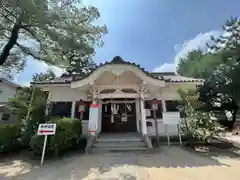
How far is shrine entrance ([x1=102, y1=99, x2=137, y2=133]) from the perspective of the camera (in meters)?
9.27

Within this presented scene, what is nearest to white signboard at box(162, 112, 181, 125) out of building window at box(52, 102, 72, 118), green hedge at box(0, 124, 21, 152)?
building window at box(52, 102, 72, 118)

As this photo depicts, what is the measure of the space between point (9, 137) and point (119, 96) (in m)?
5.29

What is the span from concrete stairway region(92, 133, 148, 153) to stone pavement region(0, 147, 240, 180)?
0.58 m

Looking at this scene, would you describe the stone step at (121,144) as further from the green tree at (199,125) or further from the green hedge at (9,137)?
the green hedge at (9,137)

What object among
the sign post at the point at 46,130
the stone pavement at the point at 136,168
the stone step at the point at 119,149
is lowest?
the stone pavement at the point at 136,168

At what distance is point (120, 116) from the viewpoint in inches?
370

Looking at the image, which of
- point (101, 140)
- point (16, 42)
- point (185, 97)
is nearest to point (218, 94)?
point (185, 97)

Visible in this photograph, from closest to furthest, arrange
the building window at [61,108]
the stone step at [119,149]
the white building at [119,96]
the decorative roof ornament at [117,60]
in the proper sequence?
the stone step at [119,149] → the decorative roof ornament at [117,60] → the white building at [119,96] → the building window at [61,108]

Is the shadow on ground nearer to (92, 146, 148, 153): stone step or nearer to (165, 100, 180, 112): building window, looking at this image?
(92, 146, 148, 153): stone step

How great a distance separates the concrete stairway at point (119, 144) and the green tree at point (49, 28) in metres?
5.61

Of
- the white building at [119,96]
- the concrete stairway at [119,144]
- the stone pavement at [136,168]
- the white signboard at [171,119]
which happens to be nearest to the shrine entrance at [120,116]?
the white building at [119,96]

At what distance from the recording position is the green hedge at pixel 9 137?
634 centimetres

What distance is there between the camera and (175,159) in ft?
18.6

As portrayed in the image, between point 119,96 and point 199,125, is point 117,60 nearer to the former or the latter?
point 119,96
